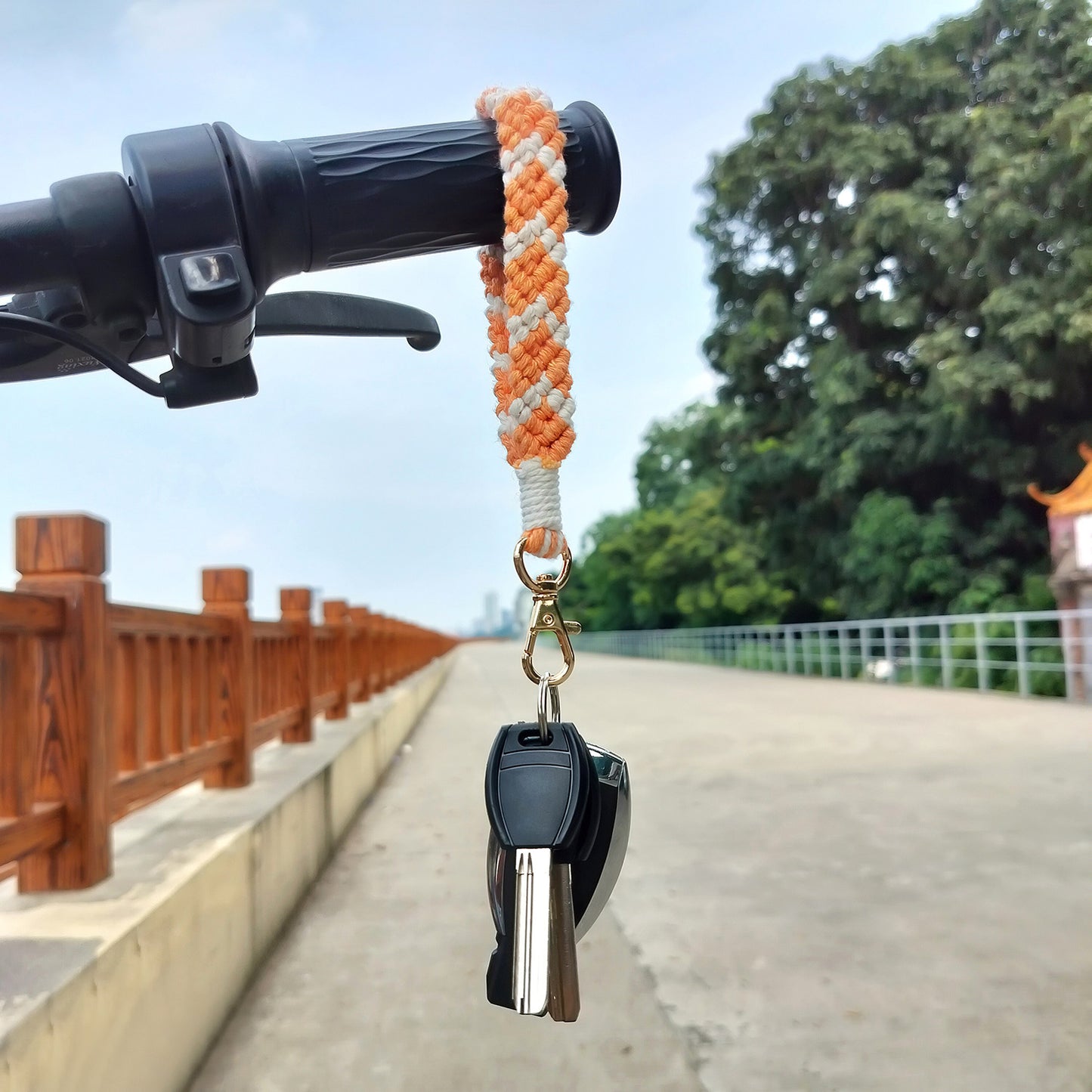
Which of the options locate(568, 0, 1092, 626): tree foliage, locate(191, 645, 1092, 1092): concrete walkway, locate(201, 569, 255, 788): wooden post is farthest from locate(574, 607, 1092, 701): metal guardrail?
locate(201, 569, 255, 788): wooden post

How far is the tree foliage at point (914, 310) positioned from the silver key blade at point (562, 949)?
13569mm

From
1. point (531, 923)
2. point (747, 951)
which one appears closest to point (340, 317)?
point (531, 923)

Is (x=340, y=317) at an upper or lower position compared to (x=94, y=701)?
upper

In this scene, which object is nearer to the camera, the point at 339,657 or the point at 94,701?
the point at 94,701

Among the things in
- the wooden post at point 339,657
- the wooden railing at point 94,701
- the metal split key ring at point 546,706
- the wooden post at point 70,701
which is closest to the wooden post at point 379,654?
the wooden post at point 339,657

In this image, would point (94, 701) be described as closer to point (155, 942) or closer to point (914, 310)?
point (155, 942)

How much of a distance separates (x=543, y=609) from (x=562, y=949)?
0.73 feet

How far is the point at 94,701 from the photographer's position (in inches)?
91.0

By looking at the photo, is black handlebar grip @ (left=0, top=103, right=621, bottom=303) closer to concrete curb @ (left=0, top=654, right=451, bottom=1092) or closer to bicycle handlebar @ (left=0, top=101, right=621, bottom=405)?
bicycle handlebar @ (left=0, top=101, right=621, bottom=405)

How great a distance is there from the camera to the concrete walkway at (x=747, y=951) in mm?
2270

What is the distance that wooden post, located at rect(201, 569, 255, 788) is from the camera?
3.78 metres

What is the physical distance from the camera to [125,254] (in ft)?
2.36

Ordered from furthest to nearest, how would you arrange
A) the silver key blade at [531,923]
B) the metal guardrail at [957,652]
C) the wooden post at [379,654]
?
the metal guardrail at [957,652] → the wooden post at [379,654] → the silver key blade at [531,923]

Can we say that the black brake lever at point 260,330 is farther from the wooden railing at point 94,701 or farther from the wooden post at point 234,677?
the wooden post at point 234,677
